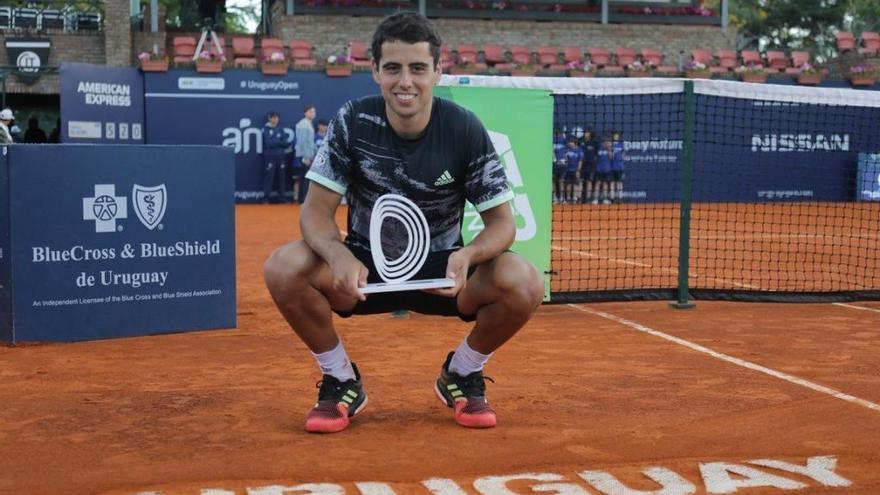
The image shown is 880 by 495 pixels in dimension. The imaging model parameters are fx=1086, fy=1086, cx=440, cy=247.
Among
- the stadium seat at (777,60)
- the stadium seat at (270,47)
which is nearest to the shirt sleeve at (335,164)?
the stadium seat at (270,47)

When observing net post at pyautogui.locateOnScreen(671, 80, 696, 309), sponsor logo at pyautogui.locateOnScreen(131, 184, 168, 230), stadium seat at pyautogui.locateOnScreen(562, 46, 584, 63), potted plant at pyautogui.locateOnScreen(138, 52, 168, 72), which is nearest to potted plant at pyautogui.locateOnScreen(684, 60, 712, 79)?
stadium seat at pyautogui.locateOnScreen(562, 46, 584, 63)

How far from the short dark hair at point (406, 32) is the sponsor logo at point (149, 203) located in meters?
3.24

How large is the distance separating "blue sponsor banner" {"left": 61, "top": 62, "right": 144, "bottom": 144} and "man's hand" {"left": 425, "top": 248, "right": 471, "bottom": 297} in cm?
1755

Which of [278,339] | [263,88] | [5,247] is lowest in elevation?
[278,339]

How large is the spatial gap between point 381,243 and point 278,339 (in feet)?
9.60

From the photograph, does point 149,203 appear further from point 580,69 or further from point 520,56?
point 520,56

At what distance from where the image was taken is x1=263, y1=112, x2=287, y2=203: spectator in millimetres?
22500

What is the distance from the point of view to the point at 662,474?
402 centimetres

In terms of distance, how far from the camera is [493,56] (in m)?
27.9

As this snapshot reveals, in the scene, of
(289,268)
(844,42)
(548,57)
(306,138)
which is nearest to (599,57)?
(548,57)

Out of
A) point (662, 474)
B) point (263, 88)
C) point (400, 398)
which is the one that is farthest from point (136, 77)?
point (662, 474)

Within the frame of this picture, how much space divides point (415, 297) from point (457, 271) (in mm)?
441

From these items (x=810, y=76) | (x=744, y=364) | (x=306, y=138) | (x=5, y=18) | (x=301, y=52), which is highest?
(x=5, y=18)

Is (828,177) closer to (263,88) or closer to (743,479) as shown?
(263,88)
